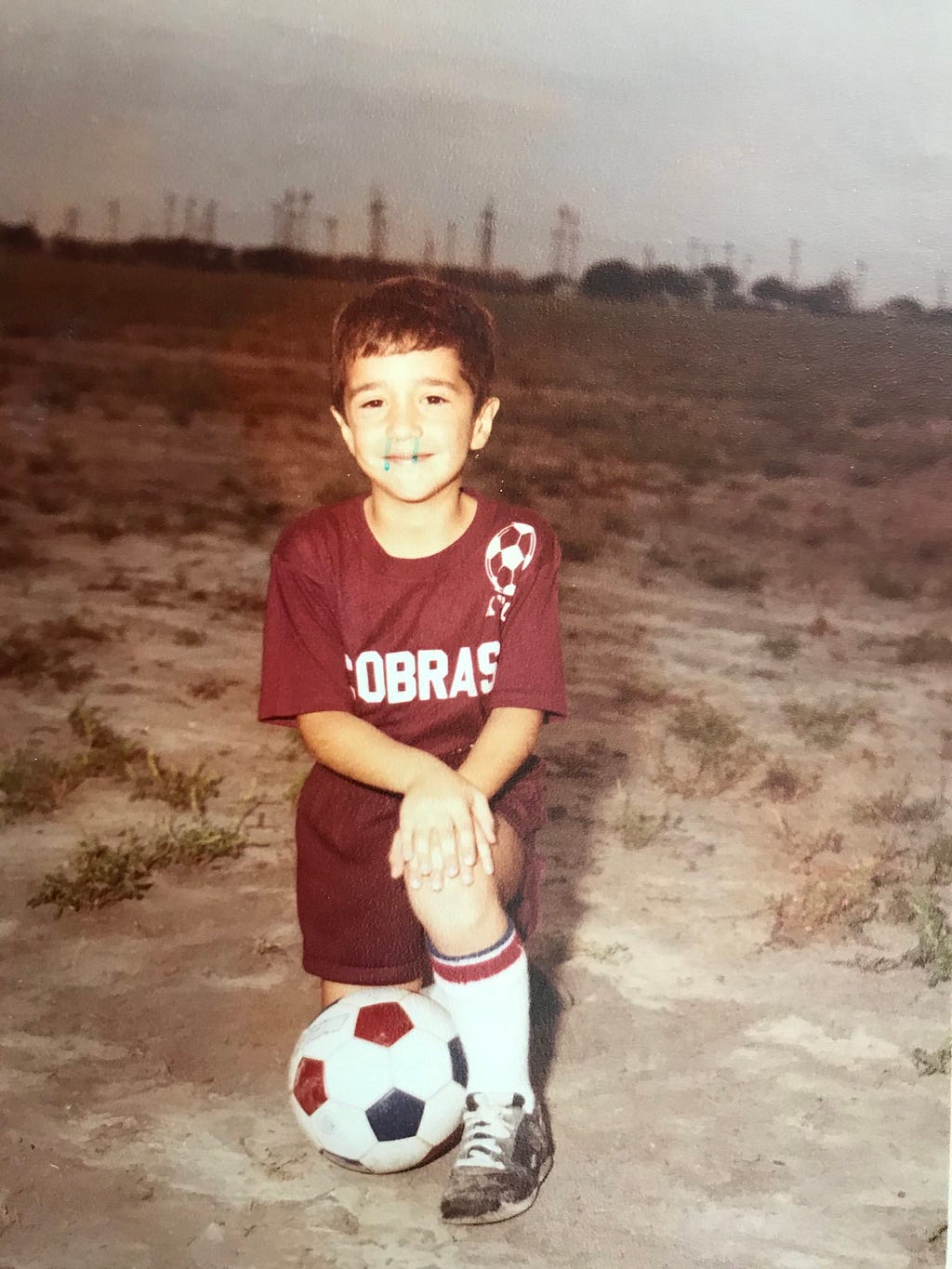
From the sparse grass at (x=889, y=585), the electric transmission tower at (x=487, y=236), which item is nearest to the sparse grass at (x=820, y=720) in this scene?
the sparse grass at (x=889, y=585)

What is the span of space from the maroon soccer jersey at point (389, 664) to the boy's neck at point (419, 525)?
0.7 inches

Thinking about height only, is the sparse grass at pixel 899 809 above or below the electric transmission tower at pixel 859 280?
below

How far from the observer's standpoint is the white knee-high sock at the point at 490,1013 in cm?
158

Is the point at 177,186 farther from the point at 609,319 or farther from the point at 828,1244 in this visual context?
the point at 828,1244

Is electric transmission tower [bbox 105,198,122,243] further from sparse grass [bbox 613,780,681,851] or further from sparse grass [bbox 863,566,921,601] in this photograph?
sparse grass [bbox 863,566,921,601]

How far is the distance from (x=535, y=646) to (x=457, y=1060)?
1.94ft

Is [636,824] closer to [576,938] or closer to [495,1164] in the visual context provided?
[576,938]

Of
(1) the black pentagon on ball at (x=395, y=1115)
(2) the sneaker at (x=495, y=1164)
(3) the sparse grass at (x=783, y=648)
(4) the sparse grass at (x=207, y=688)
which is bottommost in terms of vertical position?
(2) the sneaker at (x=495, y=1164)

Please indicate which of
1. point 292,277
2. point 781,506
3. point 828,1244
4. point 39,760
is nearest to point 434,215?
point 292,277

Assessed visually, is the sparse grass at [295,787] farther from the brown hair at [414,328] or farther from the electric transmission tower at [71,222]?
the electric transmission tower at [71,222]

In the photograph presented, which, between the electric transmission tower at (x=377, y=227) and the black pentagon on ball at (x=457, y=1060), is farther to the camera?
the electric transmission tower at (x=377, y=227)

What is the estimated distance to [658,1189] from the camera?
1.59 m

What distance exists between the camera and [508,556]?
5.56ft

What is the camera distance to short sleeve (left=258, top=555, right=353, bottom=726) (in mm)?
1651
